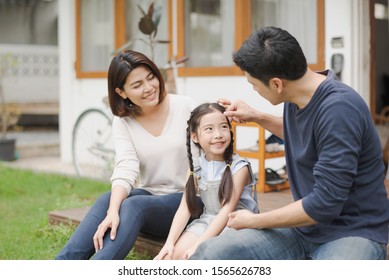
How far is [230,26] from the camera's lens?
20.0 feet

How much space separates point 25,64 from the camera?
11.0 m

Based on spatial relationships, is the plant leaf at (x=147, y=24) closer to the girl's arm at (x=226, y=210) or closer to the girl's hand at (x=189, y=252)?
the girl's arm at (x=226, y=210)

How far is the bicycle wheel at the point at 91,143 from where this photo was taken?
7.04 m

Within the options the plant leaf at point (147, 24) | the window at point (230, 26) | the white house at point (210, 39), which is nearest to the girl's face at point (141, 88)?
the plant leaf at point (147, 24)

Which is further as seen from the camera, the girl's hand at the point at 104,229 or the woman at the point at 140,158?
the woman at the point at 140,158

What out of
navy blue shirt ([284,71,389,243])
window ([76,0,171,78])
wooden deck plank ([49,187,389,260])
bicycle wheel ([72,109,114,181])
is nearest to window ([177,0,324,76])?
window ([76,0,171,78])

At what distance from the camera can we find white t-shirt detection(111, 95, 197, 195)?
10.00ft

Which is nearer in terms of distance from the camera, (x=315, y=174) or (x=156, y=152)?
(x=315, y=174)

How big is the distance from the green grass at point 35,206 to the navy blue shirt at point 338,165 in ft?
4.29

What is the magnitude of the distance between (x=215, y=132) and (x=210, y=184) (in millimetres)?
231

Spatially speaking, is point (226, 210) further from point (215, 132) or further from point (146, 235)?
point (146, 235)

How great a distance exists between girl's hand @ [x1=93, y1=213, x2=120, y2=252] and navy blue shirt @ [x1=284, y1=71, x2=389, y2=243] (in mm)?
794

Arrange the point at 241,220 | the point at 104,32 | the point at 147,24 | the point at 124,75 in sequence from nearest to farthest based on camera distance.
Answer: the point at 241,220, the point at 124,75, the point at 147,24, the point at 104,32

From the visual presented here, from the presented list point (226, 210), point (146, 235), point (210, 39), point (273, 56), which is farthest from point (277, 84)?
point (210, 39)
